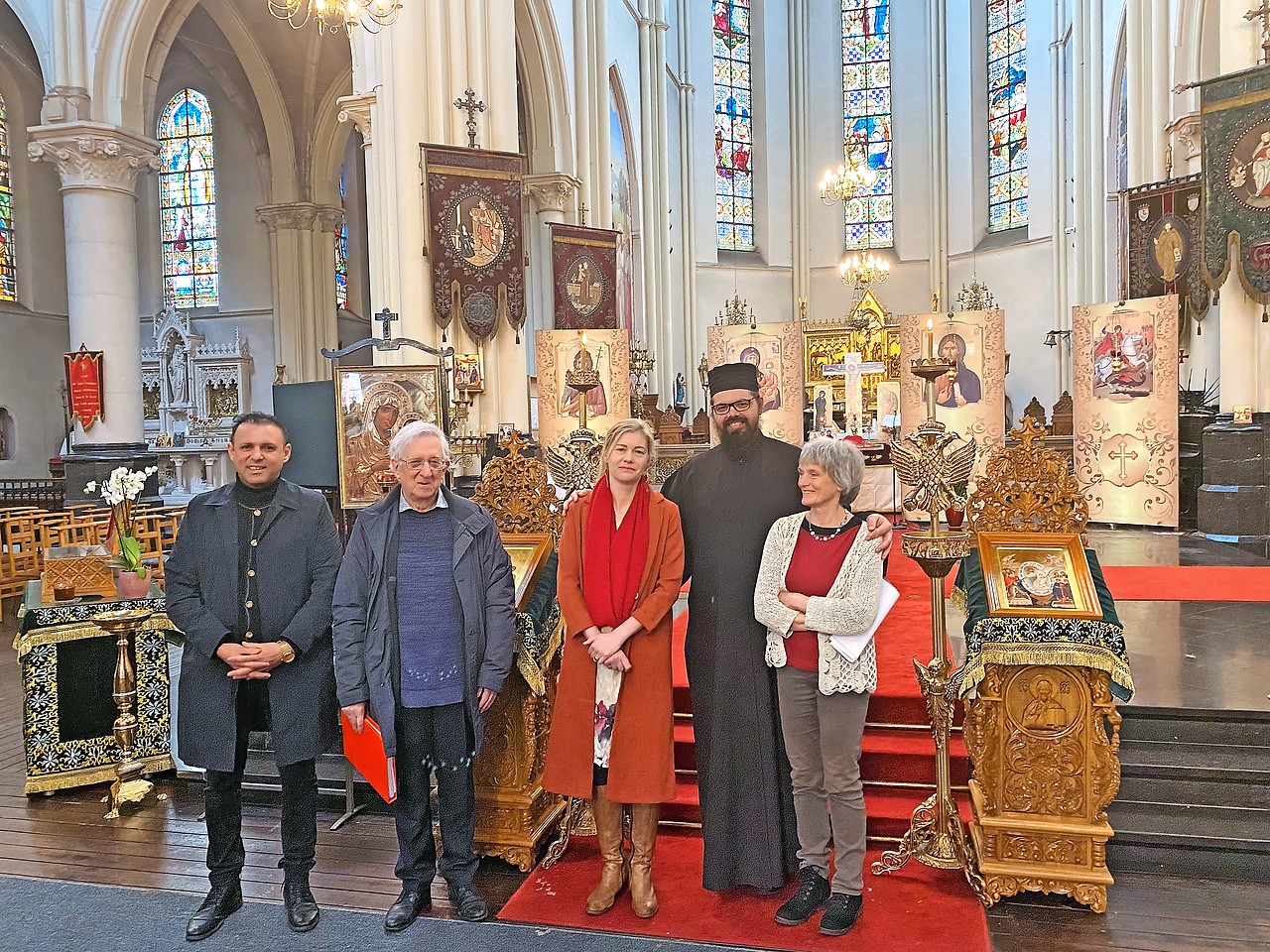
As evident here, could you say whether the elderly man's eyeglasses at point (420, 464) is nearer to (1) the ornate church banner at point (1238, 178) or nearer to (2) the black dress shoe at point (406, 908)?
(2) the black dress shoe at point (406, 908)

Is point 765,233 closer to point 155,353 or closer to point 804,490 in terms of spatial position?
point 155,353

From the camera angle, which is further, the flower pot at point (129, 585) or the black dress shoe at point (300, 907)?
the flower pot at point (129, 585)

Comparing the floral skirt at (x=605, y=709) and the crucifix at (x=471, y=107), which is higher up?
the crucifix at (x=471, y=107)

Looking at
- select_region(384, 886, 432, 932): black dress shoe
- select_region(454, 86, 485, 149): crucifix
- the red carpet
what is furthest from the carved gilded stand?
select_region(454, 86, 485, 149): crucifix

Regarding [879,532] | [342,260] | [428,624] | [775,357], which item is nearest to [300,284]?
[342,260]

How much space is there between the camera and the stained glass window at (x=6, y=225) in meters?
16.8

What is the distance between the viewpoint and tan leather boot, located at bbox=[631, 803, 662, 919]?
3287mm

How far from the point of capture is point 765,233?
23484mm

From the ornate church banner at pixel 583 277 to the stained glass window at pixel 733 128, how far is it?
1185 centimetres

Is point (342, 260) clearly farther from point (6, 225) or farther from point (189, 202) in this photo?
point (6, 225)

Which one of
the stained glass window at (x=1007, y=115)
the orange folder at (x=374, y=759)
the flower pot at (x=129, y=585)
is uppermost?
the stained glass window at (x=1007, y=115)

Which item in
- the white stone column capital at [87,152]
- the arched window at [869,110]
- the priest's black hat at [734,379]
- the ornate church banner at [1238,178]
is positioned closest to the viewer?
the priest's black hat at [734,379]

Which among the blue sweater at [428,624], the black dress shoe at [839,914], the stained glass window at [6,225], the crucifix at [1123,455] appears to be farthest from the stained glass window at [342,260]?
the black dress shoe at [839,914]

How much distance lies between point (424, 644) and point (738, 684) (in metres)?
1.13
